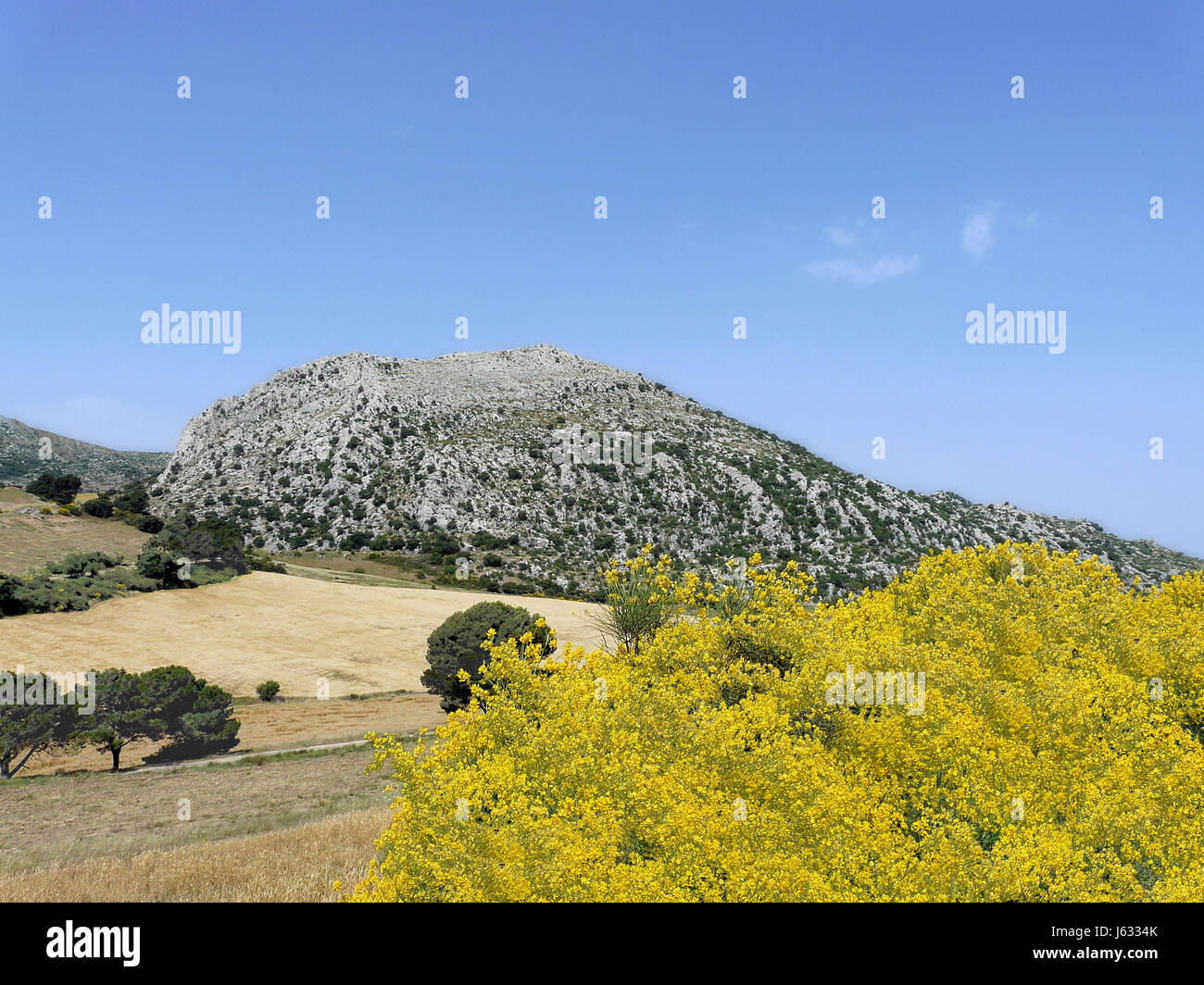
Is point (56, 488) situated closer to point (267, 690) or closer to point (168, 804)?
point (267, 690)

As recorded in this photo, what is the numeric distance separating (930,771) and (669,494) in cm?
12068

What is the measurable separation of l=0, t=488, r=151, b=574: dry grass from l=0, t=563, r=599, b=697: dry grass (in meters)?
13.2

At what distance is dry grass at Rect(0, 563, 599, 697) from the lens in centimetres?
5188

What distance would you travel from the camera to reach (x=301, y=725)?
4403 cm

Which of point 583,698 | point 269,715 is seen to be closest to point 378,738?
point 583,698

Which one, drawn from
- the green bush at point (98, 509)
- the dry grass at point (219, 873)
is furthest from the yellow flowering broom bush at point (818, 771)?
the green bush at point (98, 509)

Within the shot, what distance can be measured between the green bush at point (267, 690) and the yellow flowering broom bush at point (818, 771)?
139 ft

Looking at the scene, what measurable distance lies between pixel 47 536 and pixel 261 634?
111 feet

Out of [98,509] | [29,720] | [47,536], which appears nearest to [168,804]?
[29,720]

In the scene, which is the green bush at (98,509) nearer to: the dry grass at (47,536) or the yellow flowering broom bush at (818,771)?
the dry grass at (47,536)

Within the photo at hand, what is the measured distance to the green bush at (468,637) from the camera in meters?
48.0

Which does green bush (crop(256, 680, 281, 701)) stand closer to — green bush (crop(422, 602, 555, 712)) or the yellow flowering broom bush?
green bush (crop(422, 602, 555, 712))
